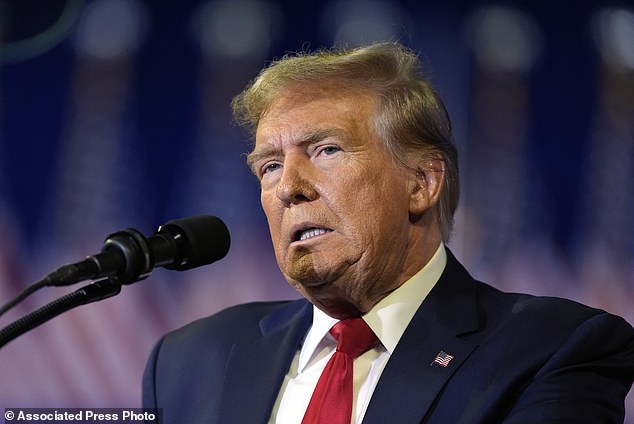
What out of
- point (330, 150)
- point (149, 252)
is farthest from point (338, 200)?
point (149, 252)

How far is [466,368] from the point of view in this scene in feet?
6.57

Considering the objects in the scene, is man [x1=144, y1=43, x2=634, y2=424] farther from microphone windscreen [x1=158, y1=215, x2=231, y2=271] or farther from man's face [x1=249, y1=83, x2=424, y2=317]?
microphone windscreen [x1=158, y1=215, x2=231, y2=271]

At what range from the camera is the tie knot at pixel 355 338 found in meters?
2.13

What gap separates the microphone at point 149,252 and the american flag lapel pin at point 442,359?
21.8 inches

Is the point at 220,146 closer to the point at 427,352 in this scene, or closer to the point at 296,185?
the point at 296,185

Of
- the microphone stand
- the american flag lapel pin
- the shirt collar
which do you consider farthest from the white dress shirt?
the microphone stand

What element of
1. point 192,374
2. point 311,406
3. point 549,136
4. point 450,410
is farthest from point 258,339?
point 549,136

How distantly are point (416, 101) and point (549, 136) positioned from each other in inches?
34.1

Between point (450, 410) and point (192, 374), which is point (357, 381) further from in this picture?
point (192, 374)

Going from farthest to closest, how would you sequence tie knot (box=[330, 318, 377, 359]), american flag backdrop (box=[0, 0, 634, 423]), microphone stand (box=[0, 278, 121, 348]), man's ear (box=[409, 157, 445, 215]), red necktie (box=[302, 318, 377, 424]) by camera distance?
american flag backdrop (box=[0, 0, 634, 423]), man's ear (box=[409, 157, 445, 215]), tie knot (box=[330, 318, 377, 359]), red necktie (box=[302, 318, 377, 424]), microphone stand (box=[0, 278, 121, 348])

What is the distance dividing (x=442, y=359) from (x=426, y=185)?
42 cm

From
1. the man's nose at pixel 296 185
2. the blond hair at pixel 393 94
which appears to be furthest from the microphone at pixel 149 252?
the blond hair at pixel 393 94

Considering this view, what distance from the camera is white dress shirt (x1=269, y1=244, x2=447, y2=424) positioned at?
210 centimetres

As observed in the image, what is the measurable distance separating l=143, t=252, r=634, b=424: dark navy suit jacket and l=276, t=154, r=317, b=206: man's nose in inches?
13.9
